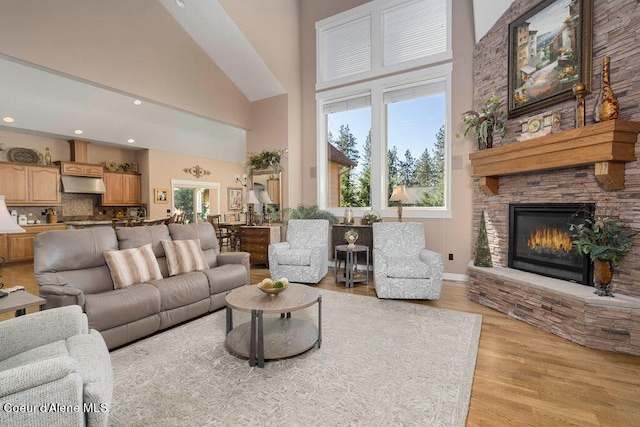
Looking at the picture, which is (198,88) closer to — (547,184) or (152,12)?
(152,12)

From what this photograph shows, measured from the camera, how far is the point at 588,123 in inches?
116

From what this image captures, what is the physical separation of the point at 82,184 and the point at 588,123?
9530 millimetres

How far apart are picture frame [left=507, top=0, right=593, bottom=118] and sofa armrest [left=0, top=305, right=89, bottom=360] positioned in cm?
454

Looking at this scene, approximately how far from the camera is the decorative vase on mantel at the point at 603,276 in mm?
2664

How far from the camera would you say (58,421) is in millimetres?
1156

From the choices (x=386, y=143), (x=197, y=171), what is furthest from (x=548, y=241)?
(x=197, y=171)

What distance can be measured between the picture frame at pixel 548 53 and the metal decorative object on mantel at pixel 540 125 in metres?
0.15

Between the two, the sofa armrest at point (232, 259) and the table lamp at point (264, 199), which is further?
the table lamp at point (264, 199)

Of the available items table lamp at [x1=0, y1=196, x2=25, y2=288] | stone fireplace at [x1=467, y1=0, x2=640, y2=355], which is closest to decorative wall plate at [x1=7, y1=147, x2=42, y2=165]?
table lamp at [x1=0, y1=196, x2=25, y2=288]

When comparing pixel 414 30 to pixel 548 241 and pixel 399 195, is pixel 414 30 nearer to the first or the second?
pixel 399 195

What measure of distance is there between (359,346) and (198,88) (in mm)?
5235

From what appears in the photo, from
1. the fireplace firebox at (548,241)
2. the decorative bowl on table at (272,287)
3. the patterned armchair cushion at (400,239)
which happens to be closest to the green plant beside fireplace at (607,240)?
the fireplace firebox at (548,241)

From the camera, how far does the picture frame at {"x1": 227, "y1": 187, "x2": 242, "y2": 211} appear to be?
1053 cm

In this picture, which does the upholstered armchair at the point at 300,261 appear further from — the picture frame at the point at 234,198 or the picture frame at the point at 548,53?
the picture frame at the point at 234,198
